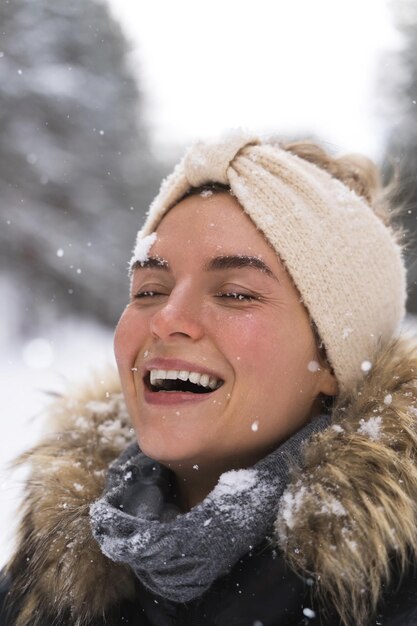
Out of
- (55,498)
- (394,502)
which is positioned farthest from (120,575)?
(394,502)

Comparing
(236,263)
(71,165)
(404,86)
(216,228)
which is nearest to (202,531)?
(236,263)

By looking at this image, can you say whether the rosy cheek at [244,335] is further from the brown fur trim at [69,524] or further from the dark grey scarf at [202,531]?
the brown fur trim at [69,524]

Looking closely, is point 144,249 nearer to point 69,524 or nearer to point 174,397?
point 174,397

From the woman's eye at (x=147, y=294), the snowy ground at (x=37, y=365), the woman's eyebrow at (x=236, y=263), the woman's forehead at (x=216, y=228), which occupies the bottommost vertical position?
the snowy ground at (x=37, y=365)

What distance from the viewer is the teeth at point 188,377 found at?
4.92 ft

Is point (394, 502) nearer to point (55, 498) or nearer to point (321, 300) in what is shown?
point (321, 300)

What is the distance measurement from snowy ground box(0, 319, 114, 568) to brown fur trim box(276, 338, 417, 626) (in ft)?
12.4

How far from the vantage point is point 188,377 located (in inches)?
59.1

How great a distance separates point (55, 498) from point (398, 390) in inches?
39.4

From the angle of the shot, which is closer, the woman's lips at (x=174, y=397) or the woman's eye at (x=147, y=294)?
the woman's lips at (x=174, y=397)

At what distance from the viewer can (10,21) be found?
27.7ft

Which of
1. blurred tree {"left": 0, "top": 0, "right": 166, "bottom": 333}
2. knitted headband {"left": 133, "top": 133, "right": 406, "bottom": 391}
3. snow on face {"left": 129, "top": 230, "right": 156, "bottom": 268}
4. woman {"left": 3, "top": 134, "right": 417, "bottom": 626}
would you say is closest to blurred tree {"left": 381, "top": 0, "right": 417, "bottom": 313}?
blurred tree {"left": 0, "top": 0, "right": 166, "bottom": 333}

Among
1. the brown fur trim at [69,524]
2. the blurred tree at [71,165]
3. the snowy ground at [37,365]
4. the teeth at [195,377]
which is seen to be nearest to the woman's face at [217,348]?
the teeth at [195,377]

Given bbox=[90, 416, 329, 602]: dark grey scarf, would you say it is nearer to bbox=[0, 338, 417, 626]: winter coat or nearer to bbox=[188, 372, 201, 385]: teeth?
bbox=[0, 338, 417, 626]: winter coat
